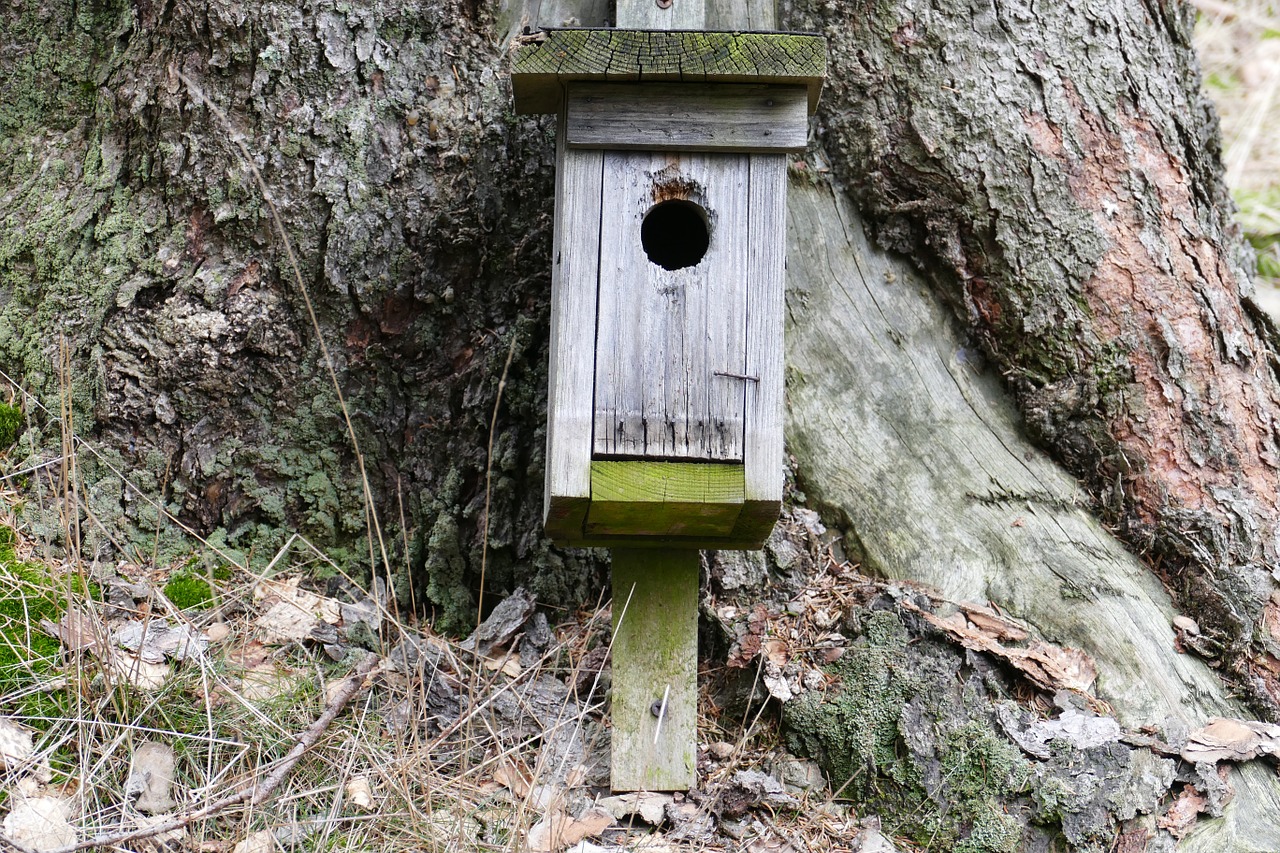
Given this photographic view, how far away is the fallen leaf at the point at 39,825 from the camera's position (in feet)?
7.61

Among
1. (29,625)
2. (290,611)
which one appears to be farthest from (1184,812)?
(29,625)

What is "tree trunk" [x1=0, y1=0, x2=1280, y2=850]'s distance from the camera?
10.7 feet

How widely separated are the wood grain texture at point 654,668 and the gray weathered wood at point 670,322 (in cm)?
62

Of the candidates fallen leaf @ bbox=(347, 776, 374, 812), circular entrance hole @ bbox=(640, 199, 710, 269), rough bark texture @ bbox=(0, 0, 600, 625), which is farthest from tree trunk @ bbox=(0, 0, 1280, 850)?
fallen leaf @ bbox=(347, 776, 374, 812)

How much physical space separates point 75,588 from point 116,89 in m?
1.59

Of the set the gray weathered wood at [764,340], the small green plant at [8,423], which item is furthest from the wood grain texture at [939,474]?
the small green plant at [8,423]

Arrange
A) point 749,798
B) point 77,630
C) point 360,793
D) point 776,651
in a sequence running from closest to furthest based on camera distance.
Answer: point 360,793, point 77,630, point 749,798, point 776,651

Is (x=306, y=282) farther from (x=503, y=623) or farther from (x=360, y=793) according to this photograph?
(x=360, y=793)

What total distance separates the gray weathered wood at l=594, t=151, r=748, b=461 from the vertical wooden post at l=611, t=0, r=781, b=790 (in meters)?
0.59

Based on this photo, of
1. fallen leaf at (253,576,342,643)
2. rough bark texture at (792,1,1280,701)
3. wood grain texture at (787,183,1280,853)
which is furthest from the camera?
rough bark texture at (792,1,1280,701)

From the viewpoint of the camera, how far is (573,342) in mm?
2508

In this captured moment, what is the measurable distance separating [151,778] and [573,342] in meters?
1.44

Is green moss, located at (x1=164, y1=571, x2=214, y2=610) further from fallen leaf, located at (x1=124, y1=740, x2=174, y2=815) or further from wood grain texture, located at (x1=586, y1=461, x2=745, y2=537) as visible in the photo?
wood grain texture, located at (x1=586, y1=461, x2=745, y2=537)

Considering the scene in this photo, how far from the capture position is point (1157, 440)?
343cm
